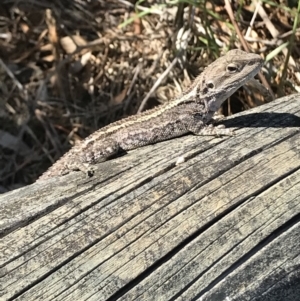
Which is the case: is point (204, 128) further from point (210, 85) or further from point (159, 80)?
point (159, 80)

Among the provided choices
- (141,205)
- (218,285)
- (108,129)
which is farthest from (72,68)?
(218,285)

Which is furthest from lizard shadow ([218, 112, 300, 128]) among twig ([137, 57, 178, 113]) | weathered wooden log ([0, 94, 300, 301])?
twig ([137, 57, 178, 113])

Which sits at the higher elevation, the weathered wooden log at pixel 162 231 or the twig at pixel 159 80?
the twig at pixel 159 80

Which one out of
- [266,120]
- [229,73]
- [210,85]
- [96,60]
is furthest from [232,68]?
[96,60]

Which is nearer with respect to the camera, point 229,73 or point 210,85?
point 229,73

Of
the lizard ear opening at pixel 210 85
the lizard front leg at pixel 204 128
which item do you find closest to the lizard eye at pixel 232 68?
the lizard ear opening at pixel 210 85

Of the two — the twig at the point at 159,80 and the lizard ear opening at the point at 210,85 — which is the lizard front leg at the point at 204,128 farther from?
the twig at the point at 159,80

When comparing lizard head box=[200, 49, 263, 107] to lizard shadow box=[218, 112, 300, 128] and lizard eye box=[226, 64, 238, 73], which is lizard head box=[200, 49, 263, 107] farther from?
lizard shadow box=[218, 112, 300, 128]
